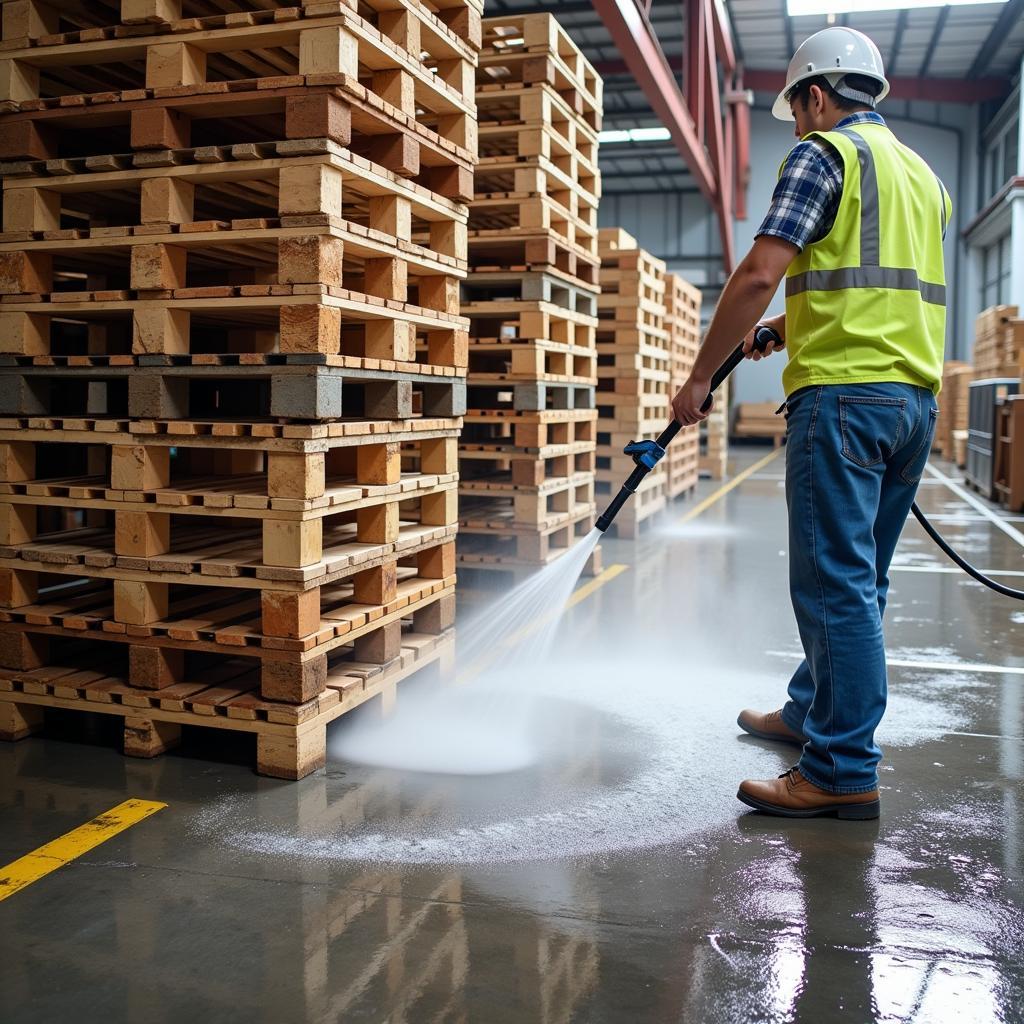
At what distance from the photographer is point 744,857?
3061 mm

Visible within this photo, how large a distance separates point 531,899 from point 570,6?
19.1 metres

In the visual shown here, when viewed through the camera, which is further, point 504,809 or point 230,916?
point 504,809

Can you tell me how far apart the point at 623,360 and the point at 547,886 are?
7.48 m

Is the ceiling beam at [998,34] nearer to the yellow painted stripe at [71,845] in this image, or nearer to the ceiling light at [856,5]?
the ceiling light at [856,5]

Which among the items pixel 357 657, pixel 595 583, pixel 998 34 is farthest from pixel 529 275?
pixel 998 34

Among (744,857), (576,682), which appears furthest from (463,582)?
(744,857)

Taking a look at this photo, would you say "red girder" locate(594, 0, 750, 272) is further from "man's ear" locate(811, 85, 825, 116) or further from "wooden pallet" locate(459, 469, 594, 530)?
"man's ear" locate(811, 85, 825, 116)

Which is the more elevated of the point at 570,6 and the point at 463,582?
the point at 570,6

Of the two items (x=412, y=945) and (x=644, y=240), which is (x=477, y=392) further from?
(x=644, y=240)

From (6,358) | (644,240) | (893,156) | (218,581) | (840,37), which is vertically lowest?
(218,581)

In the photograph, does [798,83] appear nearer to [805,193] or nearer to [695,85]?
[805,193]

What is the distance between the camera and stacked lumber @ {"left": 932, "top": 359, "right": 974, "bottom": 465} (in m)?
20.4

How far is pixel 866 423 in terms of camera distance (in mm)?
3139

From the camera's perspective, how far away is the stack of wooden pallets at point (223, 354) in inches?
138
